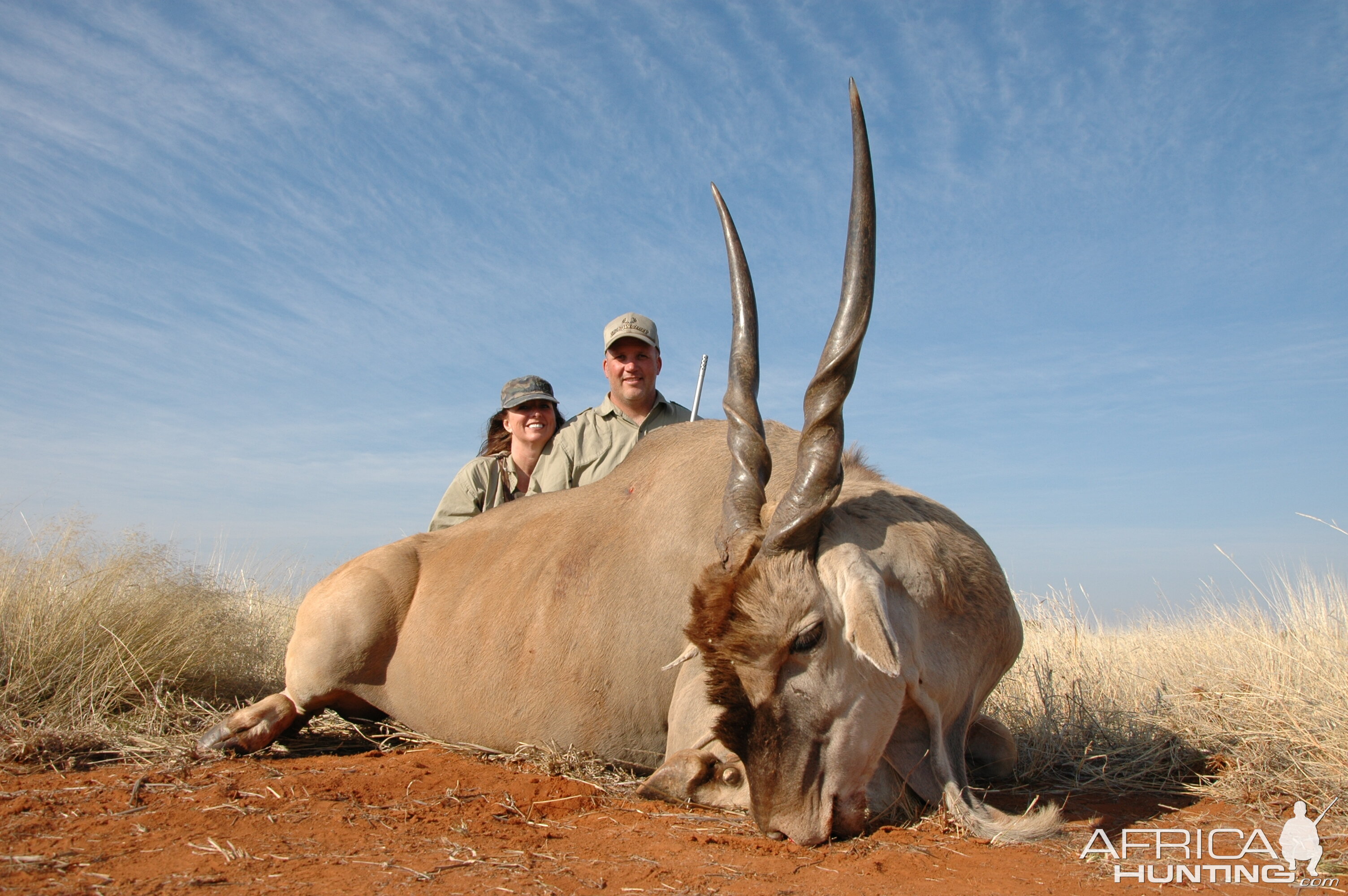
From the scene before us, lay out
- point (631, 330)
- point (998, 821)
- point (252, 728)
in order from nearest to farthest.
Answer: point (998, 821)
point (252, 728)
point (631, 330)

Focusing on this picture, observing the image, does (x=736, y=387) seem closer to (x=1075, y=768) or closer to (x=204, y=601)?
(x=1075, y=768)

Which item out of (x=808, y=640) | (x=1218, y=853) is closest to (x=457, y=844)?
(x=808, y=640)

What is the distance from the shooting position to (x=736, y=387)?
3711 mm

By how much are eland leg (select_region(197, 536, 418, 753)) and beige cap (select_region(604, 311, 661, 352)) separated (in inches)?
107

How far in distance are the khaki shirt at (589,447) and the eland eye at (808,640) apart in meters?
3.77

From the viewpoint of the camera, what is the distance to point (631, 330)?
22.9 feet

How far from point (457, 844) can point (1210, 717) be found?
3.91 m

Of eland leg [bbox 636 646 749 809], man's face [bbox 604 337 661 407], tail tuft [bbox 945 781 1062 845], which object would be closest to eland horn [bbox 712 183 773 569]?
eland leg [bbox 636 646 749 809]

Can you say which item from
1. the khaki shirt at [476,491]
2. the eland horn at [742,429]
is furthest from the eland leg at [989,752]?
the khaki shirt at [476,491]

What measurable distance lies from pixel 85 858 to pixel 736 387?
2689 mm

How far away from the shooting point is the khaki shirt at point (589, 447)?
269 inches

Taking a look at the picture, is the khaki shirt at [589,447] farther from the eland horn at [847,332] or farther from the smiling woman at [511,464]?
the eland horn at [847,332]

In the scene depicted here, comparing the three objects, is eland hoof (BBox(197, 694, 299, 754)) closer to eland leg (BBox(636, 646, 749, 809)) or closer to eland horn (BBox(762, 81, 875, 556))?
eland leg (BBox(636, 646, 749, 809))

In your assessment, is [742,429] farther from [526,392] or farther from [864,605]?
[526,392]
